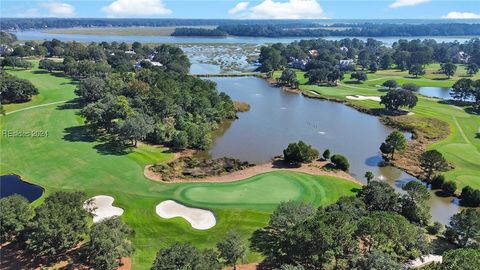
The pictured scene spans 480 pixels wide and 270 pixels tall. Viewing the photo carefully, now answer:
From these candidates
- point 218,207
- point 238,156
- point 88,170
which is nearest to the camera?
point 218,207

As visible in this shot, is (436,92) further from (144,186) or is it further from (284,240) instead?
(284,240)

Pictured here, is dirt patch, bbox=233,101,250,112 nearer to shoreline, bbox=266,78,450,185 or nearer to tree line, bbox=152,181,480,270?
shoreline, bbox=266,78,450,185

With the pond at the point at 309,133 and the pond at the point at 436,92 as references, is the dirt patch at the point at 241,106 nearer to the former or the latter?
the pond at the point at 309,133

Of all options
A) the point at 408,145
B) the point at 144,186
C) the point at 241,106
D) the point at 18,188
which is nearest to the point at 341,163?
the point at 408,145

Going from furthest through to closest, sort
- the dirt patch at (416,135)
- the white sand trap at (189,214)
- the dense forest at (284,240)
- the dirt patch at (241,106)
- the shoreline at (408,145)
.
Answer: the dirt patch at (241,106) → the dirt patch at (416,135) → the shoreline at (408,145) → the white sand trap at (189,214) → the dense forest at (284,240)

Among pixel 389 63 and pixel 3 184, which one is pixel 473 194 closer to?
pixel 3 184


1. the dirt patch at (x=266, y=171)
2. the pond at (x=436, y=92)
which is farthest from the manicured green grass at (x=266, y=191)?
the pond at (x=436, y=92)

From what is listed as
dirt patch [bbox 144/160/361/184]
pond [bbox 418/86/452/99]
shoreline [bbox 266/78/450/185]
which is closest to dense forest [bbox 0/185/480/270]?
→ dirt patch [bbox 144/160/361/184]

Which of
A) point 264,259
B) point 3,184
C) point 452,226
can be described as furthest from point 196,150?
point 452,226
